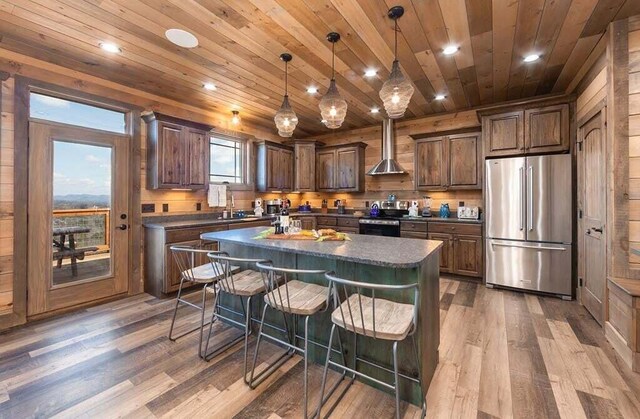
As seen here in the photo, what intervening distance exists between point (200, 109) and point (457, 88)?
3.78 m

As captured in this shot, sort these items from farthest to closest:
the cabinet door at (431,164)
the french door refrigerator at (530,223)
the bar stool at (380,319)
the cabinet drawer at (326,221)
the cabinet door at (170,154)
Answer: the cabinet drawer at (326,221)
the cabinet door at (431,164)
the cabinet door at (170,154)
the french door refrigerator at (530,223)
the bar stool at (380,319)

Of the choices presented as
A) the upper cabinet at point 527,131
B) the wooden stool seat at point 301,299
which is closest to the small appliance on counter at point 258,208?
the wooden stool seat at point 301,299

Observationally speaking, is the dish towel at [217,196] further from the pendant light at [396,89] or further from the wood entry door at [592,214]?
the wood entry door at [592,214]

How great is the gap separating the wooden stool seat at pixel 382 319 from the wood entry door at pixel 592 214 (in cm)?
233

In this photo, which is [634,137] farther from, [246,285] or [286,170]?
[286,170]

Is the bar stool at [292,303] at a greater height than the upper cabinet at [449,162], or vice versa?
the upper cabinet at [449,162]

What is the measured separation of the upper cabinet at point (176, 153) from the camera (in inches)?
147

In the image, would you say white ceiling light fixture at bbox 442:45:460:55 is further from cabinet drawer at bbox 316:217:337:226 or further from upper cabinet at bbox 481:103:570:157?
cabinet drawer at bbox 316:217:337:226

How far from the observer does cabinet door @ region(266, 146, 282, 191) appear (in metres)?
5.31

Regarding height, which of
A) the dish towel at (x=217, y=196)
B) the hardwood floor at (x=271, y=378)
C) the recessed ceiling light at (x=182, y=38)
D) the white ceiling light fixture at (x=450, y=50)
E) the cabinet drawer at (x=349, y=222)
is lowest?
the hardwood floor at (x=271, y=378)

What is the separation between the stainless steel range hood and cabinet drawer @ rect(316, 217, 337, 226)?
112cm

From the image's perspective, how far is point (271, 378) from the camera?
6.67 feet

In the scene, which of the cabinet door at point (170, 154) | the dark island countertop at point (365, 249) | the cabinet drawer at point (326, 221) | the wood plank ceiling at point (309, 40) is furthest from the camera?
the cabinet drawer at point (326, 221)

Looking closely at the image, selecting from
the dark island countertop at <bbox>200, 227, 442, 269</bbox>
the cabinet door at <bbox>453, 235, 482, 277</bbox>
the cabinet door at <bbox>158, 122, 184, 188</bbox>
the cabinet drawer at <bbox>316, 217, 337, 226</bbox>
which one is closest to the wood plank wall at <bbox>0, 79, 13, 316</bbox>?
the cabinet door at <bbox>158, 122, 184, 188</bbox>
